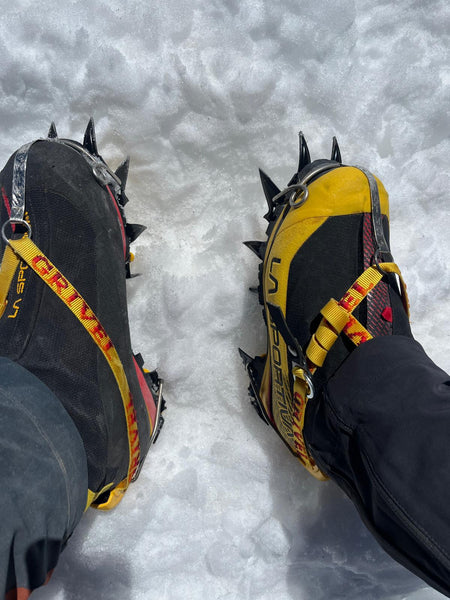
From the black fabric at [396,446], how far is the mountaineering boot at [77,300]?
0.42 meters

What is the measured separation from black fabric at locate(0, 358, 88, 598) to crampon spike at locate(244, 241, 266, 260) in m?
0.62

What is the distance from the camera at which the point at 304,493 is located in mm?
1270

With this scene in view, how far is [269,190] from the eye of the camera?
122cm

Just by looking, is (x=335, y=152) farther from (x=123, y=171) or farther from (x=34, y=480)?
(x=34, y=480)

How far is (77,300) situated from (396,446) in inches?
26.5

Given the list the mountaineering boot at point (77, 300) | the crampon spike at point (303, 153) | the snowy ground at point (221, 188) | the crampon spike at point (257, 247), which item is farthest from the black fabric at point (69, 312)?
the crampon spike at point (303, 153)

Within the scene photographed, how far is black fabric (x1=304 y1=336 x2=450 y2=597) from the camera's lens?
640 mm

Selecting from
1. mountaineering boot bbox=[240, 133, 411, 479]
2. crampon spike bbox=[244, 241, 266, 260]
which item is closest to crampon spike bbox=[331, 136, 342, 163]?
mountaineering boot bbox=[240, 133, 411, 479]

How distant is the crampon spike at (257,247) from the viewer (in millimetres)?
1239

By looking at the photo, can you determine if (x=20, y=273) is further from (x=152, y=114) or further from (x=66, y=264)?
(x=152, y=114)

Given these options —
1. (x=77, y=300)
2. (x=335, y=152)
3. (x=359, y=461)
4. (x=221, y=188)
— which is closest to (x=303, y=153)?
(x=335, y=152)

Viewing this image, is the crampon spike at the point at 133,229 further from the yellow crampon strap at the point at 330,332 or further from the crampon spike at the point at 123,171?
the yellow crampon strap at the point at 330,332

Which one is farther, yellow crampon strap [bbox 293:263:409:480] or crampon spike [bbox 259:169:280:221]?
crampon spike [bbox 259:169:280:221]

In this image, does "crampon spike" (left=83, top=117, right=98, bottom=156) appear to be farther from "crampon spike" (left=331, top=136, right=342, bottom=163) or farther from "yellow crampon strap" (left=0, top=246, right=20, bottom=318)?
"crampon spike" (left=331, top=136, right=342, bottom=163)
